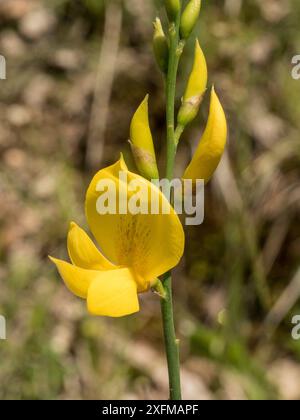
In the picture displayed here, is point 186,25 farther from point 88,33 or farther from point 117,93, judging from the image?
point 88,33

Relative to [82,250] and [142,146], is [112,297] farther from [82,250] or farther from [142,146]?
[142,146]

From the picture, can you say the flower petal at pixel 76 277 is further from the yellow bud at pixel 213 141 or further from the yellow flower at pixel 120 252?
the yellow bud at pixel 213 141

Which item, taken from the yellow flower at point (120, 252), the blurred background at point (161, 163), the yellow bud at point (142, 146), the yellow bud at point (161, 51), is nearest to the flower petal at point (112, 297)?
the yellow flower at point (120, 252)

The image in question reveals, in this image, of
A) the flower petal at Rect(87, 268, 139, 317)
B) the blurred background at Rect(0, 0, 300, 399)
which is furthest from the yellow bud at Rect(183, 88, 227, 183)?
the blurred background at Rect(0, 0, 300, 399)

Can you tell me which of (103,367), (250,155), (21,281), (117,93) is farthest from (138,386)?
(117,93)

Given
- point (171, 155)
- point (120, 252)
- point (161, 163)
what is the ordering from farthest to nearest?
point (161, 163) < point (120, 252) < point (171, 155)

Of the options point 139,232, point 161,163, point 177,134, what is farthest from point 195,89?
point 161,163

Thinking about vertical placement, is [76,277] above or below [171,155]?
below
